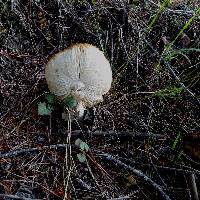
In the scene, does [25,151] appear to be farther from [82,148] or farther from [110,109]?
[110,109]

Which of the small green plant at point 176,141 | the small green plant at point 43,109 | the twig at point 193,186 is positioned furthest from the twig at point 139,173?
the small green plant at point 43,109

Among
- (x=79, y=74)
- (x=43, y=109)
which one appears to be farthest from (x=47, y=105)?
(x=79, y=74)

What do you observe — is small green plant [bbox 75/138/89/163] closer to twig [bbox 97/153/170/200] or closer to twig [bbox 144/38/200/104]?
twig [bbox 97/153/170/200]

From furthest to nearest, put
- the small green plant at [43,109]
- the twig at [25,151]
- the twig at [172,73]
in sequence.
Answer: the twig at [172,73]
the small green plant at [43,109]
the twig at [25,151]

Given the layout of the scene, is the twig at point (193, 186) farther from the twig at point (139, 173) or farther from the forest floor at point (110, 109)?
the twig at point (139, 173)

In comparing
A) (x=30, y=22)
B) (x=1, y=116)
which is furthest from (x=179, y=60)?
(x=1, y=116)

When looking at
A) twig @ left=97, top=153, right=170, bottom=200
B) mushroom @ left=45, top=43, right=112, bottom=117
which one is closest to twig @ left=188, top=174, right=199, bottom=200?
twig @ left=97, top=153, right=170, bottom=200

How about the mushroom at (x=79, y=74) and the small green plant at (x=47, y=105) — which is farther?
the small green plant at (x=47, y=105)

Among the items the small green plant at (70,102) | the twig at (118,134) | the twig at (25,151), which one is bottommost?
the twig at (25,151)
